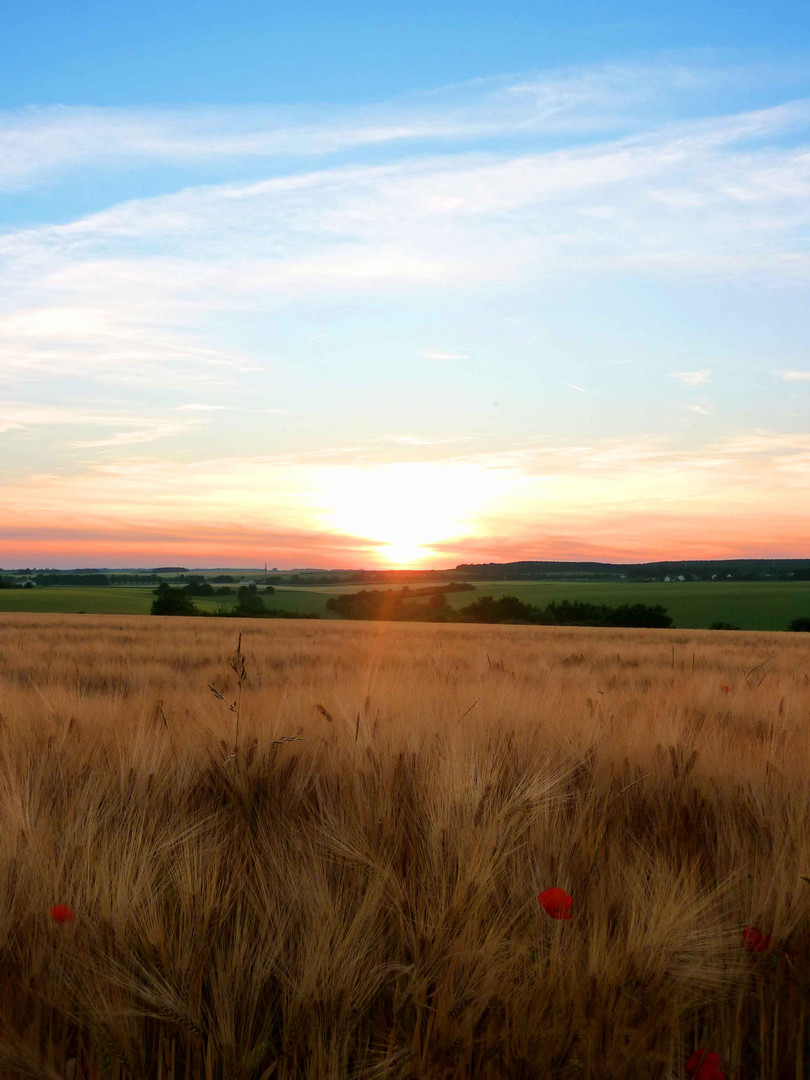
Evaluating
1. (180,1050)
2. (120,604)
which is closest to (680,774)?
(180,1050)

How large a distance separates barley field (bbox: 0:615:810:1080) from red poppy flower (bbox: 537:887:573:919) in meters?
0.04

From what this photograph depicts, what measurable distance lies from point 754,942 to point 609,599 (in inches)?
2327

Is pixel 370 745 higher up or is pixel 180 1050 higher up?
pixel 370 745

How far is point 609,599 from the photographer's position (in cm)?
5875

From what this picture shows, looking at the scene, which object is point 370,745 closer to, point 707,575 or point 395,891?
point 395,891

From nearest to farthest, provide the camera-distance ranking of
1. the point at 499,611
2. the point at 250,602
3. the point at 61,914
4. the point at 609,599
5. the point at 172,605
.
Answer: the point at 61,914 → the point at 499,611 → the point at 172,605 → the point at 250,602 → the point at 609,599

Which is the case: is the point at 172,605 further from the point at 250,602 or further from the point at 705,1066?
the point at 705,1066

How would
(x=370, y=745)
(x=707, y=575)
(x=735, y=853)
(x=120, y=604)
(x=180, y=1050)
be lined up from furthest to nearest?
(x=707, y=575)
(x=120, y=604)
(x=370, y=745)
(x=735, y=853)
(x=180, y=1050)

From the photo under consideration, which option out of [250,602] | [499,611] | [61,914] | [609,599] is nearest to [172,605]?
[250,602]

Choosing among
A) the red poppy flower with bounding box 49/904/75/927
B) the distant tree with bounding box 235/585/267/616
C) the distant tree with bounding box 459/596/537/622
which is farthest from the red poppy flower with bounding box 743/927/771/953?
the distant tree with bounding box 235/585/267/616

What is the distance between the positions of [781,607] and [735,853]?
2207 inches

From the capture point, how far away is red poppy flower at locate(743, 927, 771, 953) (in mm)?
1572

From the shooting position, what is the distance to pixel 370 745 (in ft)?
8.91

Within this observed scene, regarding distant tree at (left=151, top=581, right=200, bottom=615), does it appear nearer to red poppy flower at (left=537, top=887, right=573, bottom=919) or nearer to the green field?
the green field
